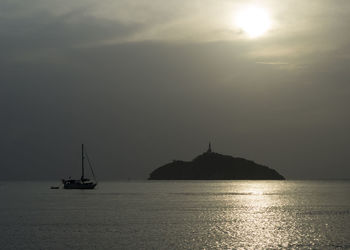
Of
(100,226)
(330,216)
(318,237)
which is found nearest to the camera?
(318,237)

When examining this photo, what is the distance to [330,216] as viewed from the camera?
104m

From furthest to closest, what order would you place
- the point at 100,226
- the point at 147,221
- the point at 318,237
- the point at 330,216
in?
1. the point at 330,216
2. the point at 147,221
3. the point at 100,226
4. the point at 318,237

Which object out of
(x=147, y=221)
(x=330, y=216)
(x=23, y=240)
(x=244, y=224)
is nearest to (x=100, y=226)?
(x=147, y=221)

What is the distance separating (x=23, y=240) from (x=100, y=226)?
1670 centimetres

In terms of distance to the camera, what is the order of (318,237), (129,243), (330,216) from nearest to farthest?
1. (129,243)
2. (318,237)
3. (330,216)

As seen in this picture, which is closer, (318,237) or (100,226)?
(318,237)

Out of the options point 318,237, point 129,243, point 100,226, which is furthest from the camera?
point 100,226

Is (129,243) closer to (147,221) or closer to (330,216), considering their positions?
(147,221)

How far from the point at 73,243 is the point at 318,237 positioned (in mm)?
31156

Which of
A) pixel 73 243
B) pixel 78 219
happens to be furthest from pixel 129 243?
pixel 78 219

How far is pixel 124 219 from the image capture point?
9412 centimetres

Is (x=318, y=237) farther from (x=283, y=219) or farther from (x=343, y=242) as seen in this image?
(x=283, y=219)

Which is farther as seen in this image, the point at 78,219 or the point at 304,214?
the point at 304,214

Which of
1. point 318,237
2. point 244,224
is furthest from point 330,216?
point 318,237
